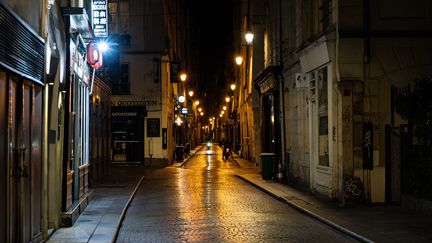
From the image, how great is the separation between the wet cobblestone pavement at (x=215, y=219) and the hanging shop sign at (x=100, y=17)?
18.6 feet

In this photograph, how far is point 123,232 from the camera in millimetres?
12445

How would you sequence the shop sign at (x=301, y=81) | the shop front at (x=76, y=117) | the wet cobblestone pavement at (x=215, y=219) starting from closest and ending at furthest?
the wet cobblestone pavement at (x=215, y=219), the shop front at (x=76, y=117), the shop sign at (x=301, y=81)

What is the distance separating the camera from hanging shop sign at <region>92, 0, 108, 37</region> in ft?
61.0

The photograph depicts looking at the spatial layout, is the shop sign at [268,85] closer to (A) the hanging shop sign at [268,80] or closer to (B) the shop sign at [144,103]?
(A) the hanging shop sign at [268,80]

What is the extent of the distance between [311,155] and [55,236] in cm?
1011

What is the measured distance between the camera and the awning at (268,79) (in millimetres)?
25031

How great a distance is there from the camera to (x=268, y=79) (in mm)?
27219

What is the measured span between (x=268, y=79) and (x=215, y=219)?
1419cm

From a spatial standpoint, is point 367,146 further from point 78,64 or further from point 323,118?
point 78,64

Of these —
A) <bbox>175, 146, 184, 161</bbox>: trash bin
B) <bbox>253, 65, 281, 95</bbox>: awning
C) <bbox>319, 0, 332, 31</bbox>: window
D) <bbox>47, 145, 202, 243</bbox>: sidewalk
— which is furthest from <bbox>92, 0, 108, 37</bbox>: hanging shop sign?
<bbox>175, 146, 184, 161</bbox>: trash bin

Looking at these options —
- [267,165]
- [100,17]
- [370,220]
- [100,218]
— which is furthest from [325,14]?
[100,218]

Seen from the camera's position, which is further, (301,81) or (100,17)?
(301,81)

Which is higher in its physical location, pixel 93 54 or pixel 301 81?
pixel 93 54

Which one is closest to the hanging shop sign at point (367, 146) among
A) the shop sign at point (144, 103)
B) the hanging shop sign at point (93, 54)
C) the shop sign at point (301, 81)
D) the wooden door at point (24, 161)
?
the shop sign at point (301, 81)
